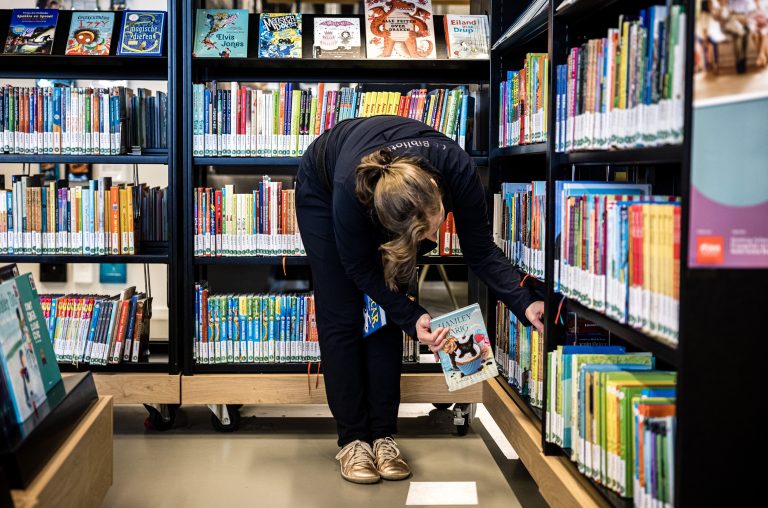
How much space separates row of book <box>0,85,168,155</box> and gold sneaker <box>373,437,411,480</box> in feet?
4.77

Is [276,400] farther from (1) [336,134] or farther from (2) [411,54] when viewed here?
(2) [411,54]

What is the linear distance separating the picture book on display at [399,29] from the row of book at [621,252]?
1.12 metres

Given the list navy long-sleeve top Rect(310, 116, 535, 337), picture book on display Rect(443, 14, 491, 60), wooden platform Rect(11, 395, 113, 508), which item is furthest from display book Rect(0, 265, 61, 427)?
picture book on display Rect(443, 14, 491, 60)

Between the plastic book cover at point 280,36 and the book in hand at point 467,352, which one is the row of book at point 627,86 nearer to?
the book in hand at point 467,352

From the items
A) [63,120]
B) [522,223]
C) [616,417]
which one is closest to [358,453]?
[522,223]

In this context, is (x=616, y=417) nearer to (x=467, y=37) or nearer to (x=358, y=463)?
(x=358, y=463)

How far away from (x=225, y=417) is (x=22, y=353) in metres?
1.39

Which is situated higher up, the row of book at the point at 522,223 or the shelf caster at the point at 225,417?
the row of book at the point at 522,223

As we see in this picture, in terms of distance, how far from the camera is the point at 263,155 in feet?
9.85

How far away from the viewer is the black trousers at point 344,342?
255 centimetres

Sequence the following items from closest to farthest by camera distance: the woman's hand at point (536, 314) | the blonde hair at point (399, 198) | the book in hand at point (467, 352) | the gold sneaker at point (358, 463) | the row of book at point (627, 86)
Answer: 1. the row of book at point (627, 86)
2. the blonde hair at point (399, 198)
3. the woman's hand at point (536, 314)
4. the book in hand at point (467, 352)
5. the gold sneaker at point (358, 463)

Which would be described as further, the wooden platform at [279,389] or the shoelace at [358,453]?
the wooden platform at [279,389]

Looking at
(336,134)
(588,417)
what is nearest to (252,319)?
(336,134)

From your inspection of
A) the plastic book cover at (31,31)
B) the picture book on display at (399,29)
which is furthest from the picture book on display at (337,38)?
the plastic book cover at (31,31)
